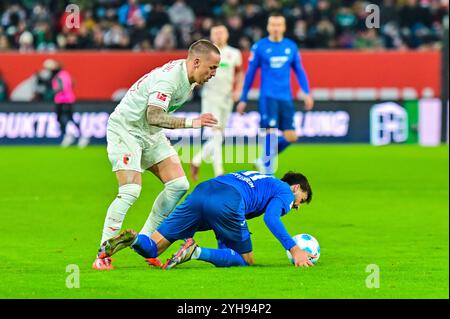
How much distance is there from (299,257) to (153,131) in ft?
5.93

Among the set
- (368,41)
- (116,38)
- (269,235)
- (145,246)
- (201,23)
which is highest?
(201,23)

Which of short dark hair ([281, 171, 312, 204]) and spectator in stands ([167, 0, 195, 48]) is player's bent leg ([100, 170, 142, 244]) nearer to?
short dark hair ([281, 171, 312, 204])

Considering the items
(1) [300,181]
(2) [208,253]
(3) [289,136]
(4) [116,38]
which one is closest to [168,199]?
(2) [208,253]

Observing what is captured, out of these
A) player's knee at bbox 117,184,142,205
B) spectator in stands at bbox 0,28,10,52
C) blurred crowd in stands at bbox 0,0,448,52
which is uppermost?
blurred crowd in stands at bbox 0,0,448,52

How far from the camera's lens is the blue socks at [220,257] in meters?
9.77

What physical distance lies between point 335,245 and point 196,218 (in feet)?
8.09

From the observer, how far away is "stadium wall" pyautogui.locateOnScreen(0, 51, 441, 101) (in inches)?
1172

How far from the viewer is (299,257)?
9.55 meters

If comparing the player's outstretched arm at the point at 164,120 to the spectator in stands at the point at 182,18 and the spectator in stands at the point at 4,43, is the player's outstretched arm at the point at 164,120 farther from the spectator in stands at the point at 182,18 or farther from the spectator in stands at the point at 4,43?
the spectator in stands at the point at 4,43

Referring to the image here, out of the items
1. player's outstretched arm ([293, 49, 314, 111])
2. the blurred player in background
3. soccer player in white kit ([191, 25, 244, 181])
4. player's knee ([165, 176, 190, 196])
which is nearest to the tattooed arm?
player's knee ([165, 176, 190, 196])

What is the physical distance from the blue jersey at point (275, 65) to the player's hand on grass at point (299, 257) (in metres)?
7.87

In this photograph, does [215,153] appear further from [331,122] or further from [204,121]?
[331,122]

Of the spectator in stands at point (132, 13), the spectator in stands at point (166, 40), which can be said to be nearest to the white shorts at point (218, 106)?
the spectator in stands at point (166, 40)
